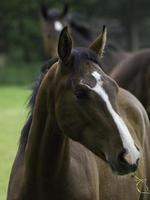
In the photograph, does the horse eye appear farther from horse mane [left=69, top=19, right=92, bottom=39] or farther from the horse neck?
horse mane [left=69, top=19, right=92, bottom=39]

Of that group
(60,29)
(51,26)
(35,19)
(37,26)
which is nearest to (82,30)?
(60,29)

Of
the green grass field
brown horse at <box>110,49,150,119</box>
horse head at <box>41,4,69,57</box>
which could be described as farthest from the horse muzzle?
horse head at <box>41,4,69,57</box>

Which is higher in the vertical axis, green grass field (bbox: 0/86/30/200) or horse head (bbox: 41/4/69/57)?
horse head (bbox: 41/4/69/57)

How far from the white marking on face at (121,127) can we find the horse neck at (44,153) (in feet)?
1.36

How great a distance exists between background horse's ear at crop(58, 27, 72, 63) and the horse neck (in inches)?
12.0

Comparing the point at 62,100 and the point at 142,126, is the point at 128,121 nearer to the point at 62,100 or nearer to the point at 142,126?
the point at 142,126

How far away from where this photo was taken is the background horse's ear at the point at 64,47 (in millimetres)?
3912

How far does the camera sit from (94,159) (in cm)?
453

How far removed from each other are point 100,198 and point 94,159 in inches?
10.9

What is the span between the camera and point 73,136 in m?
3.95

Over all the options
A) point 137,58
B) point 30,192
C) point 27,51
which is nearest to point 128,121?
point 30,192

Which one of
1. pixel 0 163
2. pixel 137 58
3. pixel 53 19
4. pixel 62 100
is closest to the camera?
pixel 62 100

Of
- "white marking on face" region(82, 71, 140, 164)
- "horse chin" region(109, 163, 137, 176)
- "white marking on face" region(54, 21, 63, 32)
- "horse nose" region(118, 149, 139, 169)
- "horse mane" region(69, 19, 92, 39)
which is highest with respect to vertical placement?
"white marking on face" region(54, 21, 63, 32)

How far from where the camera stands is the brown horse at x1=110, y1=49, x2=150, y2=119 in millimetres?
8055
